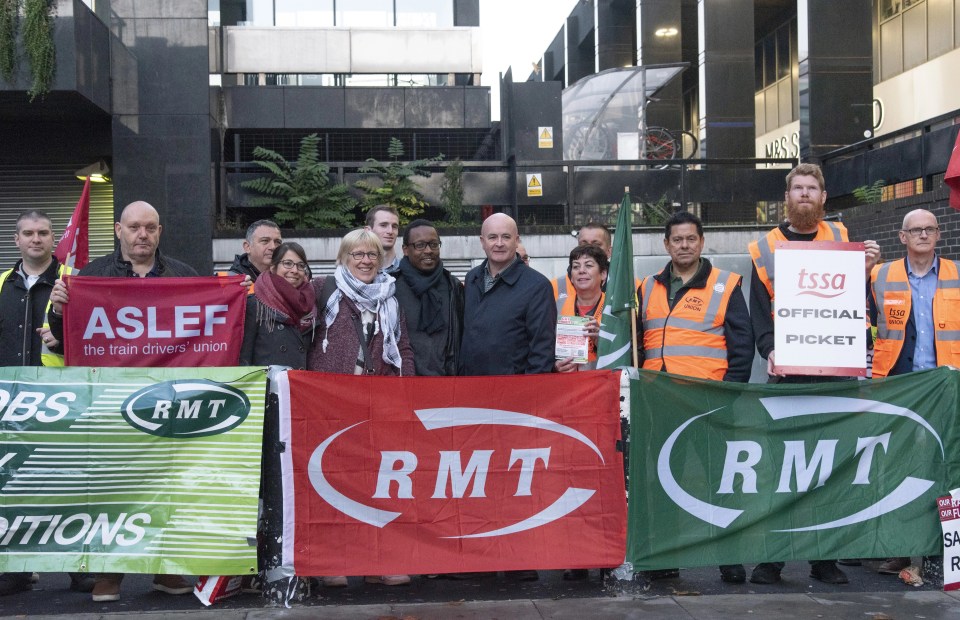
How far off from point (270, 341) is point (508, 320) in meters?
1.52

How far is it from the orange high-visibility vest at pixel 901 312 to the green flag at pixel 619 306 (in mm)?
1938

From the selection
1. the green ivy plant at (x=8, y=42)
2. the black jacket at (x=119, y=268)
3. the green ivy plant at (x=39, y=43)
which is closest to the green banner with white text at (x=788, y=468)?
the black jacket at (x=119, y=268)

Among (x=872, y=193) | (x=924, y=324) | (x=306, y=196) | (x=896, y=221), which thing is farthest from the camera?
(x=306, y=196)

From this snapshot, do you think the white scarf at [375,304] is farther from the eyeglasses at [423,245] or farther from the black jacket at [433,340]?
the eyeglasses at [423,245]

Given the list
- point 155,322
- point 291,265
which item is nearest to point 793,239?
point 291,265

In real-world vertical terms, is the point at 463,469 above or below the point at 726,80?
below

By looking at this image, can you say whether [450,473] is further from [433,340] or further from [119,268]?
[119,268]

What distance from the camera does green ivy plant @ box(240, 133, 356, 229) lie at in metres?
17.2

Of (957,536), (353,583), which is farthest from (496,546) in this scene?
(957,536)

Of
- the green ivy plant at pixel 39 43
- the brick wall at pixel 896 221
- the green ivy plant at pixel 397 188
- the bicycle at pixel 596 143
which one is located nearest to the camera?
the brick wall at pixel 896 221

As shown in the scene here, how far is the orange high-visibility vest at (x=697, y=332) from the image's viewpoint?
6512 mm

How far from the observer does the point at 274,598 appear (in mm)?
6023

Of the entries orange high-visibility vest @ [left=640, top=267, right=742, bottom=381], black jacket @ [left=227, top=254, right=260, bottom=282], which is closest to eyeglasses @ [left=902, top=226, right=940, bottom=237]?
orange high-visibility vest @ [left=640, top=267, right=742, bottom=381]

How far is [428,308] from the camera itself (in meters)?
6.71
